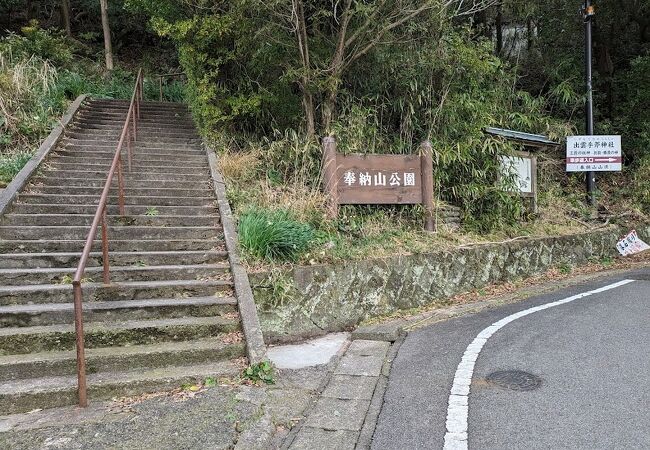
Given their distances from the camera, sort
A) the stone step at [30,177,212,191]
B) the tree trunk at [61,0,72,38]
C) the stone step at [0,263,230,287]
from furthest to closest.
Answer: the tree trunk at [61,0,72,38] → the stone step at [30,177,212,191] → the stone step at [0,263,230,287]

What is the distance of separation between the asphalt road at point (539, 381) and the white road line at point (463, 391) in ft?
0.15

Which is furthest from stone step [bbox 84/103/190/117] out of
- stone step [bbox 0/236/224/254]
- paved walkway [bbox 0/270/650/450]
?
paved walkway [bbox 0/270/650/450]

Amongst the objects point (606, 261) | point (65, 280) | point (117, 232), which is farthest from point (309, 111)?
point (606, 261)

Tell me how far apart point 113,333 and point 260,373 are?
1524 millimetres

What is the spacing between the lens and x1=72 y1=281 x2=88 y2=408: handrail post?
368 centimetres

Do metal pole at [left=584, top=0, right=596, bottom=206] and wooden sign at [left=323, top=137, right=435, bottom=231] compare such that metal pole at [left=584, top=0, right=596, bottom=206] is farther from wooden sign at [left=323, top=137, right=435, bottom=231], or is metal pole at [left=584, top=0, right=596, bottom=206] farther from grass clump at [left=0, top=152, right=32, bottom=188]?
grass clump at [left=0, top=152, right=32, bottom=188]

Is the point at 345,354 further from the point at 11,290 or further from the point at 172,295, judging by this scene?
the point at 11,290

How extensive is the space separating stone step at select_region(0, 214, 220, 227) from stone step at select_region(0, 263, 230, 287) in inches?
48.0

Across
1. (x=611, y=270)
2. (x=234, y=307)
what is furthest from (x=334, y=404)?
(x=611, y=270)

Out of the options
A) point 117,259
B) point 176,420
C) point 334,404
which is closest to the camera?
point 176,420

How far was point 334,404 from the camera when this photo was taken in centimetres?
392

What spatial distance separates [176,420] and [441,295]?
189 inches

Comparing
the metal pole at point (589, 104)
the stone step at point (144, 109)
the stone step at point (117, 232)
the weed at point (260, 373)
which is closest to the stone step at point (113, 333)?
the weed at point (260, 373)

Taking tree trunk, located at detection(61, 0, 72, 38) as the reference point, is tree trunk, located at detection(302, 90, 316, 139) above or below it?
below
